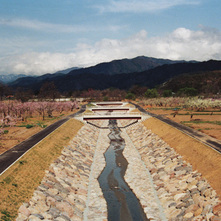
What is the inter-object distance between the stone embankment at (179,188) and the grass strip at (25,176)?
14.9 metres

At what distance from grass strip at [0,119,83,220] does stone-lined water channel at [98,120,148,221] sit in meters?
8.68

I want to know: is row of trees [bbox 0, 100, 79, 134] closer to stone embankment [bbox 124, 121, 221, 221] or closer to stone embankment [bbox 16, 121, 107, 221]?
stone embankment [bbox 16, 121, 107, 221]

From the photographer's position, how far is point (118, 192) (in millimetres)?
28250

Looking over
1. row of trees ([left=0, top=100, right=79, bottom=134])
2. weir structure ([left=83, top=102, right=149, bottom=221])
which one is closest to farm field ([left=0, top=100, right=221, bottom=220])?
weir structure ([left=83, top=102, right=149, bottom=221])

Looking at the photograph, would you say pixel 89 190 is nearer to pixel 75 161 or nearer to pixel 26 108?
pixel 75 161

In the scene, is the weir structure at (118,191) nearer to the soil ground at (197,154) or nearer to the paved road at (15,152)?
the soil ground at (197,154)

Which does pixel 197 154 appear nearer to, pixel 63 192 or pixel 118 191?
pixel 118 191

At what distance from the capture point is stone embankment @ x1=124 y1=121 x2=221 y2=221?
20.0 m

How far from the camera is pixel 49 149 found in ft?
118

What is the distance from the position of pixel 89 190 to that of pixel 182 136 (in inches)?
874

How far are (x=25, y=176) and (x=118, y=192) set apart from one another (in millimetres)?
11969

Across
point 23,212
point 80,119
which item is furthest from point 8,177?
point 80,119

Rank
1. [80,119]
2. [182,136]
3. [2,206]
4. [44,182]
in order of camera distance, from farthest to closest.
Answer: [80,119], [182,136], [44,182], [2,206]

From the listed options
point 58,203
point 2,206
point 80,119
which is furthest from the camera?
point 80,119
